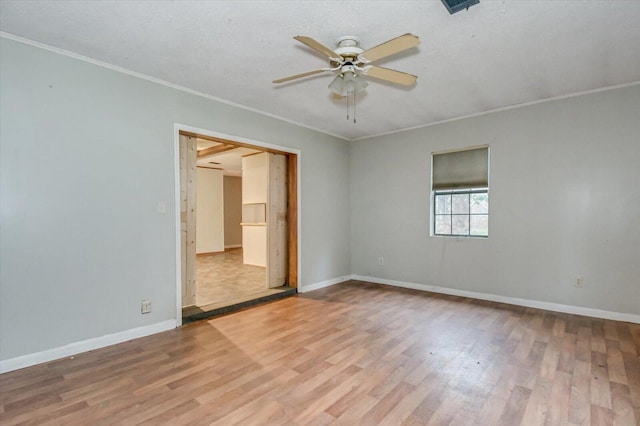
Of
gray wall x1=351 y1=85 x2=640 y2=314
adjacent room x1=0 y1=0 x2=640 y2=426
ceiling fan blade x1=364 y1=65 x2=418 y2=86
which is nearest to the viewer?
adjacent room x1=0 y1=0 x2=640 y2=426

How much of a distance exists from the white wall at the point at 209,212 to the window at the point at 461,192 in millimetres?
6872

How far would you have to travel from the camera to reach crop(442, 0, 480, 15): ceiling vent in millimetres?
2089

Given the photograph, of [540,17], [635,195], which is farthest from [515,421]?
[635,195]

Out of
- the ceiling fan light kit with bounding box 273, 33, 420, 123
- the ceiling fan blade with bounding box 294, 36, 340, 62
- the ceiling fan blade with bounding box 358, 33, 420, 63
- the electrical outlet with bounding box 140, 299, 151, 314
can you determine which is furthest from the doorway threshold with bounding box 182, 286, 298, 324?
the ceiling fan blade with bounding box 358, 33, 420, 63

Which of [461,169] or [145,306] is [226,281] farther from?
[461,169]

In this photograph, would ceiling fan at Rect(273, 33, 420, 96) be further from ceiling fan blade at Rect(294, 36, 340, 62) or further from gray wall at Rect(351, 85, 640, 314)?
gray wall at Rect(351, 85, 640, 314)

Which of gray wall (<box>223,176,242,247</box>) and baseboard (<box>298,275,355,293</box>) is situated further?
gray wall (<box>223,176,242,247</box>)

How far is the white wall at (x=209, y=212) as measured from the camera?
9.41 meters

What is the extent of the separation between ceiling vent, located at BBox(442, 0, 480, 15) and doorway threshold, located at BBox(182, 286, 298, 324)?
3805mm

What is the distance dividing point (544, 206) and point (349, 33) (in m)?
3.37

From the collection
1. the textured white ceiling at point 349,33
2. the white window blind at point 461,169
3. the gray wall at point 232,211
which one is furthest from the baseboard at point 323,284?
the gray wall at point 232,211

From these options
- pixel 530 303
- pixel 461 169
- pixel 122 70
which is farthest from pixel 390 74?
pixel 530 303

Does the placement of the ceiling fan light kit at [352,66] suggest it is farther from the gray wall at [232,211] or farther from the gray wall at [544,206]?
the gray wall at [232,211]

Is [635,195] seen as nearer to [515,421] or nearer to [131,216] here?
[515,421]
